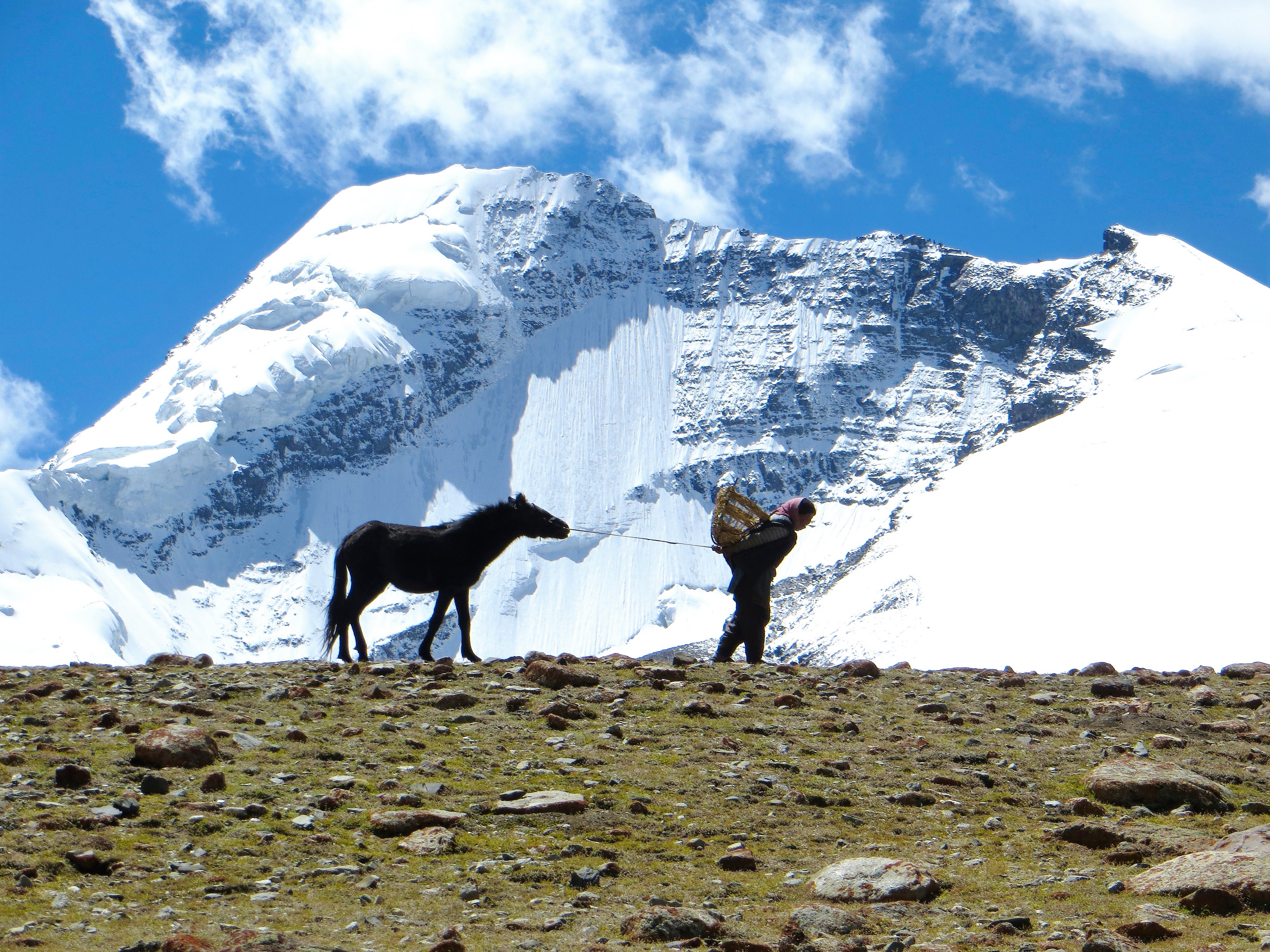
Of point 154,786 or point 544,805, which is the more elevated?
point 154,786

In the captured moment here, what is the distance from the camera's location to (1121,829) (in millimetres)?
9695

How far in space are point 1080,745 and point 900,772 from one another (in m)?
2.46

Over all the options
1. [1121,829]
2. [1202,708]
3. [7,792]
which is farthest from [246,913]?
[1202,708]

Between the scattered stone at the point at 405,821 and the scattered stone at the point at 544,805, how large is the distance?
51cm

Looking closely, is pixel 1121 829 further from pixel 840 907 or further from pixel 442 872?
pixel 442 872

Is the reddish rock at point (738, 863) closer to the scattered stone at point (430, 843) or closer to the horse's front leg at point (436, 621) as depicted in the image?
the scattered stone at point (430, 843)

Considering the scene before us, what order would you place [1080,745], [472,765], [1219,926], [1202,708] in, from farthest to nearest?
1. [1202,708]
2. [1080,745]
3. [472,765]
4. [1219,926]

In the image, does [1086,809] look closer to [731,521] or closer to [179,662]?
[731,521]

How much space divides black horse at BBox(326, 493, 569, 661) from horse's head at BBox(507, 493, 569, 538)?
0.05 ft

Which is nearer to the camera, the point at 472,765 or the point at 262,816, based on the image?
the point at 262,816

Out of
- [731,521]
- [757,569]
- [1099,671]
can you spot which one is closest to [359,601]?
[731,521]

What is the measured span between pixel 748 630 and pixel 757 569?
1.32m

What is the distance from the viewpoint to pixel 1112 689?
16844 mm

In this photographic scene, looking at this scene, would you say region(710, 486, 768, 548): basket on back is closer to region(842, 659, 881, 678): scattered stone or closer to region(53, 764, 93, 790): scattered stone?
region(842, 659, 881, 678): scattered stone
